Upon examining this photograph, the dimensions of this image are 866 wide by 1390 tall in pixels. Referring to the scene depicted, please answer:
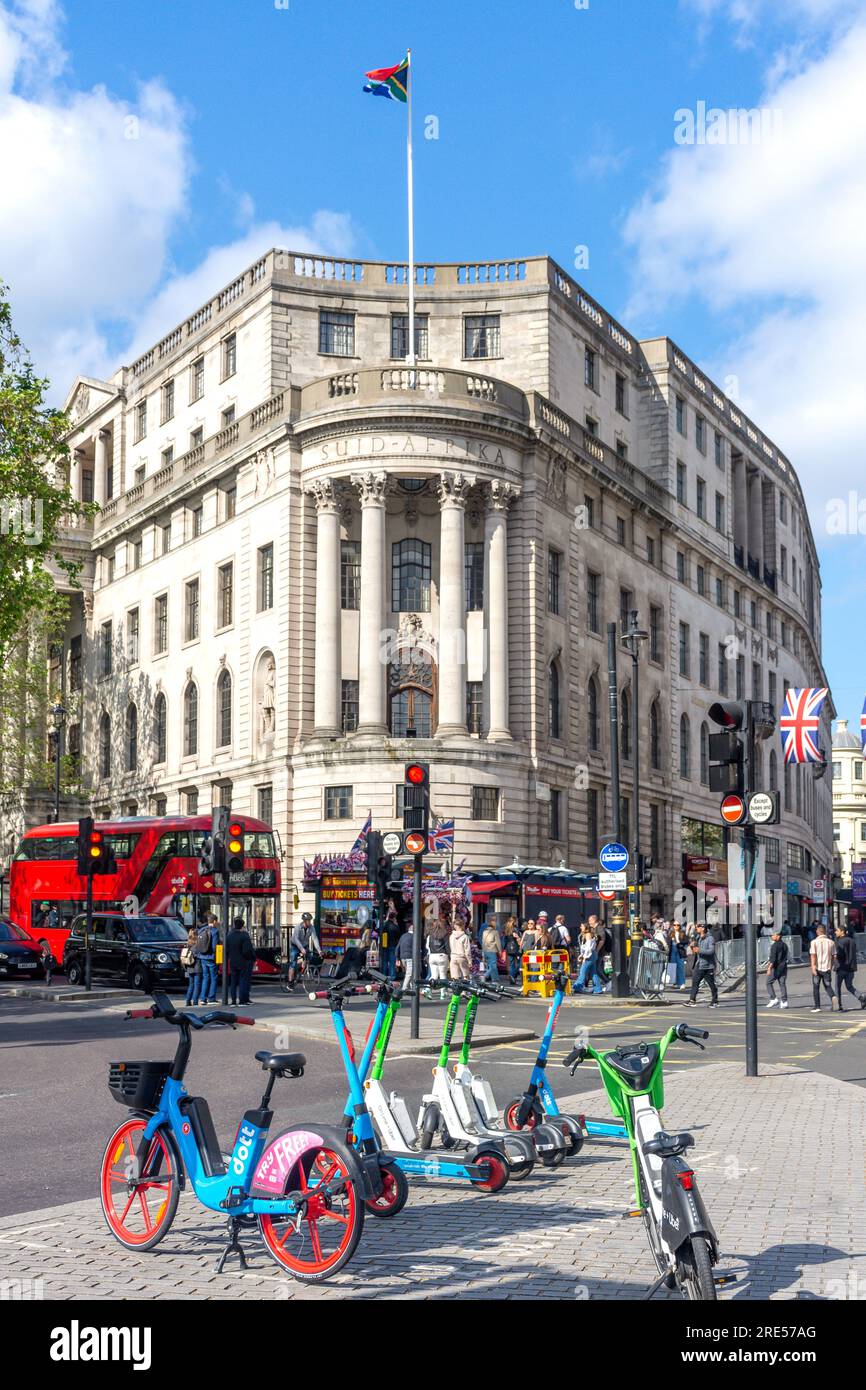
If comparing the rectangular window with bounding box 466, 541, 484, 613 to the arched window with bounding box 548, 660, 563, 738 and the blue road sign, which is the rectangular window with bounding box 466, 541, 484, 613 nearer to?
the arched window with bounding box 548, 660, 563, 738

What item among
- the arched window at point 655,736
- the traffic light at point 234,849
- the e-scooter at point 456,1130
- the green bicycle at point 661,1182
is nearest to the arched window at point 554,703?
the arched window at point 655,736

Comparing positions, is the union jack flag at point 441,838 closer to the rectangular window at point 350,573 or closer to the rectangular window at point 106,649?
the rectangular window at point 350,573

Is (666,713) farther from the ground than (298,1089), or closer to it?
farther from the ground

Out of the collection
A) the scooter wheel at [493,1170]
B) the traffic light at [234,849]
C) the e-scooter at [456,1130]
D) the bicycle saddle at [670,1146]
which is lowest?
the scooter wheel at [493,1170]

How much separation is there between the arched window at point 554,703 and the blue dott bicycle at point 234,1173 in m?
42.8

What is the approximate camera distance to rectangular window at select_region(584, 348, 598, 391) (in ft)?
191

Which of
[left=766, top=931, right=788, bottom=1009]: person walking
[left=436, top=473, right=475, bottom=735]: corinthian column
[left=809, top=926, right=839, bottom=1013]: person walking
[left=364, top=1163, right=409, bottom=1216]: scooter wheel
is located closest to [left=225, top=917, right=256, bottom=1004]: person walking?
[left=766, top=931, right=788, bottom=1009]: person walking

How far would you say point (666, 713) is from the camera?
202 ft

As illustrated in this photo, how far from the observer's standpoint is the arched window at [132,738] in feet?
197

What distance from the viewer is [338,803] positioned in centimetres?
4566

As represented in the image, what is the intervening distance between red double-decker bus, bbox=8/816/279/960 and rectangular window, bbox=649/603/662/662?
24949mm

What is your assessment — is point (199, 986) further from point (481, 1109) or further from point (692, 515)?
point (692, 515)
